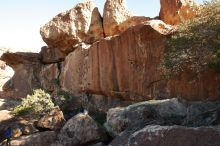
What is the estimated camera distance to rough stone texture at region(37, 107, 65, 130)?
87.3 feet

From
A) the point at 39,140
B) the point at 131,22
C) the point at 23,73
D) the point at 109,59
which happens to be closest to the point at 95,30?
the point at 131,22

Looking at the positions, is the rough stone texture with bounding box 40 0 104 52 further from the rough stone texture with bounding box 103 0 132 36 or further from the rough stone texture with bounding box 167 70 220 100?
the rough stone texture with bounding box 167 70 220 100

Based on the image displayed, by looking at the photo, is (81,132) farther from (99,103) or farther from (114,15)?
(114,15)

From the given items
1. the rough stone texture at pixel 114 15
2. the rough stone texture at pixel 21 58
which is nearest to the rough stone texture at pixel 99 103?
the rough stone texture at pixel 114 15

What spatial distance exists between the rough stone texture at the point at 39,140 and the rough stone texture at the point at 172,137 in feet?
25.7

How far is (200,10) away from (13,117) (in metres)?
17.6

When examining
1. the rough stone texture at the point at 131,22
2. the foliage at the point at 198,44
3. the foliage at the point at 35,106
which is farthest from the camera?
the rough stone texture at the point at 131,22

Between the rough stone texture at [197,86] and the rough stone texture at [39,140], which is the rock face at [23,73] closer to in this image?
the rough stone texture at [39,140]

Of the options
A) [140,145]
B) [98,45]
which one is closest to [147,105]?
[140,145]

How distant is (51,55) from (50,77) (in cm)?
230

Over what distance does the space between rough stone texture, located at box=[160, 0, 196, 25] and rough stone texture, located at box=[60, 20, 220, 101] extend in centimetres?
356

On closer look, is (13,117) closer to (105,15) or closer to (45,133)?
(45,133)

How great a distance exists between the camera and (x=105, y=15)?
1369 inches

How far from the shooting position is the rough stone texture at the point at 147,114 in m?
20.9
